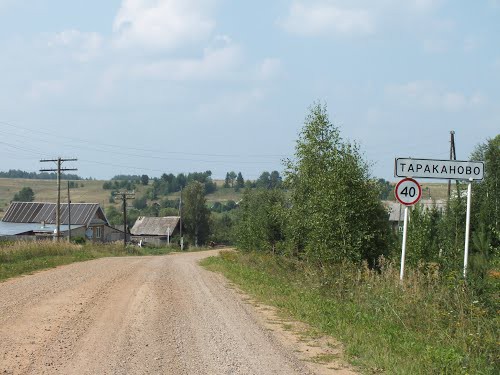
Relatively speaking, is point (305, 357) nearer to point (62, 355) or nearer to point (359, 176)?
point (62, 355)

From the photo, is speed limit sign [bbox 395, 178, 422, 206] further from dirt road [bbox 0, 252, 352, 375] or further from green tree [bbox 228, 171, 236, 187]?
green tree [bbox 228, 171, 236, 187]

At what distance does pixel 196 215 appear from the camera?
92.9 meters

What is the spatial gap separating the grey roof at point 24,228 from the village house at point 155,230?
2187cm

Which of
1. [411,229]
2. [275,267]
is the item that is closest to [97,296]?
[275,267]

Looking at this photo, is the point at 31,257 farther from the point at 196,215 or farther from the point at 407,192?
the point at 196,215

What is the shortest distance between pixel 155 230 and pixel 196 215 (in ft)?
25.8

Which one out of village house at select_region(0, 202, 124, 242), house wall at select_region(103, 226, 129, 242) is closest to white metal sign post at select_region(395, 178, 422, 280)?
village house at select_region(0, 202, 124, 242)

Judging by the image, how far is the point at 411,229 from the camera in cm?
2320

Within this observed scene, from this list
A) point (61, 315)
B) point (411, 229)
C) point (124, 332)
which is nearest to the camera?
point (124, 332)

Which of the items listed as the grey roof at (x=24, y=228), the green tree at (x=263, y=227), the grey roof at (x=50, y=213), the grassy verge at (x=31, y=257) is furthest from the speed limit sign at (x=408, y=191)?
the grey roof at (x=50, y=213)

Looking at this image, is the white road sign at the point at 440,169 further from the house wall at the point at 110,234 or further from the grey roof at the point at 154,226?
the grey roof at the point at 154,226

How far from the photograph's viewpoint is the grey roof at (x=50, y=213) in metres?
73.9

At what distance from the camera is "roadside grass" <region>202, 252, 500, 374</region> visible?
7504 mm

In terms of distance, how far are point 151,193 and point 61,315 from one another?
140 metres
